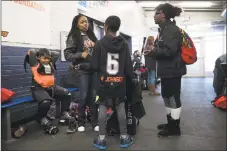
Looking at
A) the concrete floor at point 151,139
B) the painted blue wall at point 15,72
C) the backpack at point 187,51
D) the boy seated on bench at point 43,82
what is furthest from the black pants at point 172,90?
the painted blue wall at point 15,72

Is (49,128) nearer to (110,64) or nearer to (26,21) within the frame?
(110,64)

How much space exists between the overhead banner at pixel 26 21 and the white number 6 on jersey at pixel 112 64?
1.61 m

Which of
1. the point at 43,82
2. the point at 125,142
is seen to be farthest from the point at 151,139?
the point at 43,82

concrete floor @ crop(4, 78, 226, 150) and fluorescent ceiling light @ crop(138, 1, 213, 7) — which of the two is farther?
fluorescent ceiling light @ crop(138, 1, 213, 7)

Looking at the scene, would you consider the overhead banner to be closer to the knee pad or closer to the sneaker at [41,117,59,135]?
the knee pad

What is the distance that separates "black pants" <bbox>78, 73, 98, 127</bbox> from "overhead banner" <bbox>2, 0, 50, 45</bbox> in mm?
1209

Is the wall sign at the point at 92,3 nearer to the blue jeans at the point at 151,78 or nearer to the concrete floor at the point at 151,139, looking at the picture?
the blue jeans at the point at 151,78

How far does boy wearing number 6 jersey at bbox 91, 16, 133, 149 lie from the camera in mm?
2387

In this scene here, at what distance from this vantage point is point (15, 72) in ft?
11.1

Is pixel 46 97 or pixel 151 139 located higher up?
pixel 46 97

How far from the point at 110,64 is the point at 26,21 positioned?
1.90 m

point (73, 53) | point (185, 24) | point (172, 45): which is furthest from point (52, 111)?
point (185, 24)

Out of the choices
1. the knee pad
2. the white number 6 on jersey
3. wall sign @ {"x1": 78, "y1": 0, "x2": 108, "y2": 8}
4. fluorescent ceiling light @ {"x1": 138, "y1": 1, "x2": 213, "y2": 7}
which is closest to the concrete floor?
the knee pad

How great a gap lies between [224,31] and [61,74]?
11.2m
